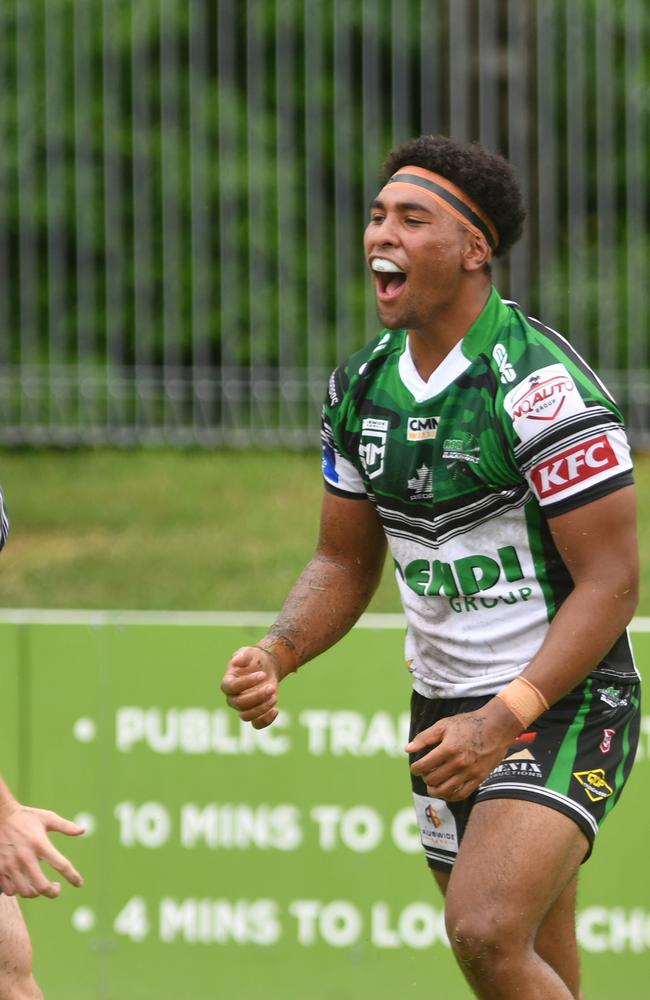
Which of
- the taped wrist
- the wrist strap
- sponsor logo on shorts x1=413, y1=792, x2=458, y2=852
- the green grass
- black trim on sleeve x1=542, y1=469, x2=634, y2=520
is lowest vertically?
the green grass

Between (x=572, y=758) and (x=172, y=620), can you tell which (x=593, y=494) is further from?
(x=172, y=620)

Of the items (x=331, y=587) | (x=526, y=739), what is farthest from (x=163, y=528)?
(x=526, y=739)

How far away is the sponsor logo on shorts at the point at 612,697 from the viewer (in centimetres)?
380

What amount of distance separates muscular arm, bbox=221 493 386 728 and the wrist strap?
0.60 metres

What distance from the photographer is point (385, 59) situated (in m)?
10.5

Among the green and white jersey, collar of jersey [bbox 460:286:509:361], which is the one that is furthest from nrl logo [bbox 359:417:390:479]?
collar of jersey [bbox 460:286:509:361]

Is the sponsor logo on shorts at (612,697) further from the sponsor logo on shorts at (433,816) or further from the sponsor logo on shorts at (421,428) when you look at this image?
the sponsor logo on shorts at (421,428)

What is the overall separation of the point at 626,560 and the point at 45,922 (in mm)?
2629

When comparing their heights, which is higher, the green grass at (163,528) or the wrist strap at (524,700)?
the wrist strap at (524,700)

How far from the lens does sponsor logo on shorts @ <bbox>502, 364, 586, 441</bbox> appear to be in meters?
3.58

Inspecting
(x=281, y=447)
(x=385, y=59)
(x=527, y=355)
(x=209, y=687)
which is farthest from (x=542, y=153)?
(x=527, y=355)

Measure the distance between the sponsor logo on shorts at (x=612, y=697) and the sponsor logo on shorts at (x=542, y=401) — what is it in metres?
0.63

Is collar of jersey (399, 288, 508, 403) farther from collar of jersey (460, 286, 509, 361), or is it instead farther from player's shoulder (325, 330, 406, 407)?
player's shoulder (325, 330, 406, 407)

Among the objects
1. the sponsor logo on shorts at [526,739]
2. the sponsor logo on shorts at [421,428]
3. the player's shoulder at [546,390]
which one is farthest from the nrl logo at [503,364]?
the sponsor logo on shorts at [526,739]
